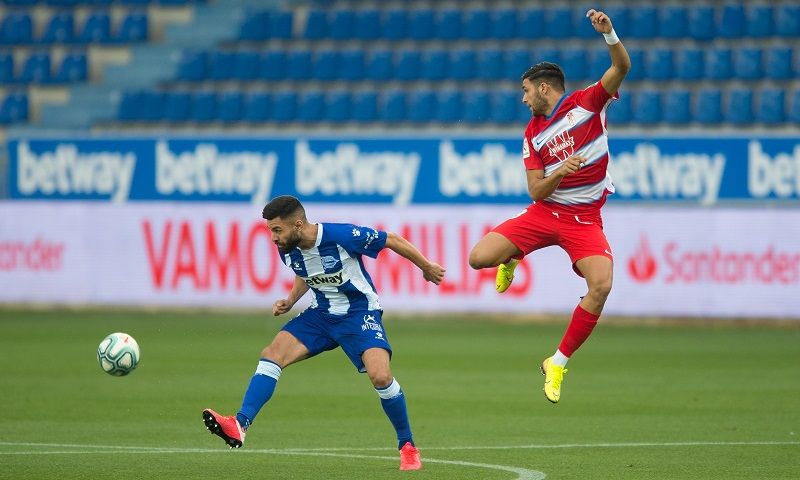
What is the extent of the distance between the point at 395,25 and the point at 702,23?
5.63 meters

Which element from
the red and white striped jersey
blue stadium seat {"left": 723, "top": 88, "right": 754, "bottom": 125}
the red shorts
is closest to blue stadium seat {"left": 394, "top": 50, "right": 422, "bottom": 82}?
blue stadium seat {"left": 723, "top": 88, "right": 754, "bottom": 125}

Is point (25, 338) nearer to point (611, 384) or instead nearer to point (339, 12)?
point (611, 384)

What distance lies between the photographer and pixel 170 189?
2431cm

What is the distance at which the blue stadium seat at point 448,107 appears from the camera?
85.3ft

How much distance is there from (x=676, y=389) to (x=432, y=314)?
25.7 ft

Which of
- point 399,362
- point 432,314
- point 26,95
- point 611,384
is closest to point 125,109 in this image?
point 26,95

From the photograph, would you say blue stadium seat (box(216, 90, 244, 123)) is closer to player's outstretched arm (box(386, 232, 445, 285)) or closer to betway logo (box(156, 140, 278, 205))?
betway logo (box(156, 140, 278, 205))

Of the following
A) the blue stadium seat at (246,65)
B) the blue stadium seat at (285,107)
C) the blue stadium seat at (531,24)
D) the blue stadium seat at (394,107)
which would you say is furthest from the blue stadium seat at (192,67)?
the blue stadium seat at (531,24)

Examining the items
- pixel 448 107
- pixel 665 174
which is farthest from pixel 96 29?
pixel 665 174

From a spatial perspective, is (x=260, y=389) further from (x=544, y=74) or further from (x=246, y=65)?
(x=246, y=65)

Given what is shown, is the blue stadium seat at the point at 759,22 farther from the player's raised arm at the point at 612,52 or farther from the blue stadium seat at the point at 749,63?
the player's raised arm at the point at 612,52

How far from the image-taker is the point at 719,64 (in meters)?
25.3

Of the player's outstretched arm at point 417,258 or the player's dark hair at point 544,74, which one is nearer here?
the player's outstretched arm at point 417,258

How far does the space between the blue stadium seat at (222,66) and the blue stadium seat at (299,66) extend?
114 cm
